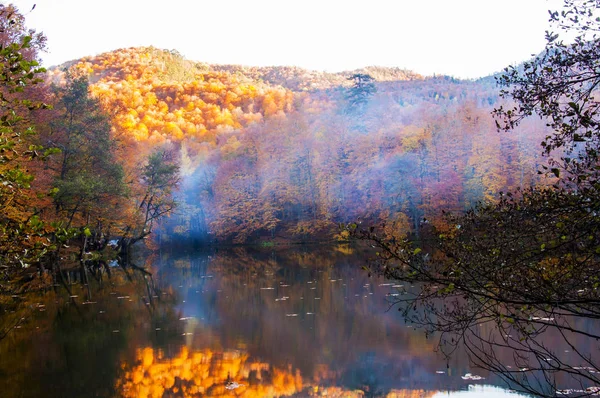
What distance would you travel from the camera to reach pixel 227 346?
12.6 metres

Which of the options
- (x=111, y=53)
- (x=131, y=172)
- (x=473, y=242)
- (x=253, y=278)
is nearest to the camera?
(x=473, y=242)

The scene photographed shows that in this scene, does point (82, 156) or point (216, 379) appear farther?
point (82, 156)

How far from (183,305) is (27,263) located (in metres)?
13.9

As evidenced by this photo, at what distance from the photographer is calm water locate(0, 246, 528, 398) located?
9883mm

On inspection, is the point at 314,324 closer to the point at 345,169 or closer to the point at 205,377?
the point at 205,377

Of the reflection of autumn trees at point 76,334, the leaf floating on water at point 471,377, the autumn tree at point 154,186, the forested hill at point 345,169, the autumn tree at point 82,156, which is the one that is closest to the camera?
the leaf floating on water at point 471,377

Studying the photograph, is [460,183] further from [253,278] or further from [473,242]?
[473,242]

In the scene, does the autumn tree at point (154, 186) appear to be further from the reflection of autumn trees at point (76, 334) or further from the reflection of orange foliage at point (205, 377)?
the reflection of orange foliage at point (205, 377)

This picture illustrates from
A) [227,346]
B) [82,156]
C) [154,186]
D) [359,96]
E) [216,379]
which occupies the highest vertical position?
[359,96]

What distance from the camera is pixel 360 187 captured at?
4947 centimetres

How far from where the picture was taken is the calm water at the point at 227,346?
9883 mm

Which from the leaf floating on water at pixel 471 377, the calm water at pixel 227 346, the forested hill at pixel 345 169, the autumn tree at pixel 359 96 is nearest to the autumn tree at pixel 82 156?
the forested hill at pixel 345 169

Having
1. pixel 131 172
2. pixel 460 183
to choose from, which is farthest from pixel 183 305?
pixel 460 183

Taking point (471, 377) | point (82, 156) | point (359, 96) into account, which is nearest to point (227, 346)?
point (471, 377)
